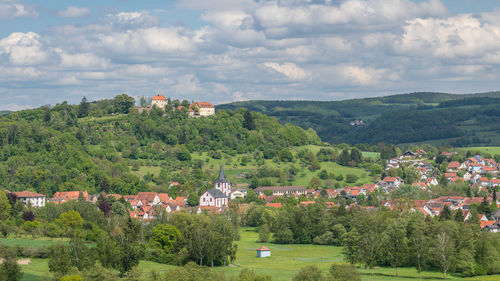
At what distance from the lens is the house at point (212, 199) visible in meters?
155

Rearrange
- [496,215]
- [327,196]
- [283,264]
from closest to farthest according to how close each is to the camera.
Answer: [283,264] < [496,215] < [327,196]

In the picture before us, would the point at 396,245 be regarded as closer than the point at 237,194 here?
Yes

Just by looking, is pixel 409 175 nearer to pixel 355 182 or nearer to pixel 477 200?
pixel 355 182

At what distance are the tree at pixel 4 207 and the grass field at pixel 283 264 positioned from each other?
18.3m

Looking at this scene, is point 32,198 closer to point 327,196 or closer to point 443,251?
point 327,196

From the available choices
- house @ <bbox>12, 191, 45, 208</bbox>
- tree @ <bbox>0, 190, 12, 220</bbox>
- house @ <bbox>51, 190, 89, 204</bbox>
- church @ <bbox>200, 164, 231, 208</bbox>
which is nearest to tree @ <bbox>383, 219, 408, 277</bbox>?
tree @ <bbox>0, 190, 12, 220</bbox>

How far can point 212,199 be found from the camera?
156 meters

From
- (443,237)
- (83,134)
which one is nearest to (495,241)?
(443,237)

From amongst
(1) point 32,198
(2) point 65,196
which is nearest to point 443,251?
(2) point 65,196

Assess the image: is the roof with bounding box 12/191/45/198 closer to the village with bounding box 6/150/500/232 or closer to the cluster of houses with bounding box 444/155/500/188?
the village with bounding box 6/150/500/232

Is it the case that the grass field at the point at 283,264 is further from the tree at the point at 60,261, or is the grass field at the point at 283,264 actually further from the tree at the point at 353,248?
the tree at the point at 353,248

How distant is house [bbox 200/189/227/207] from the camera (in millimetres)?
155125

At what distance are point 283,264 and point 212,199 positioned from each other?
68736mm

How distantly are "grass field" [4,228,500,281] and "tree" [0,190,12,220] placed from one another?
1829 cm
